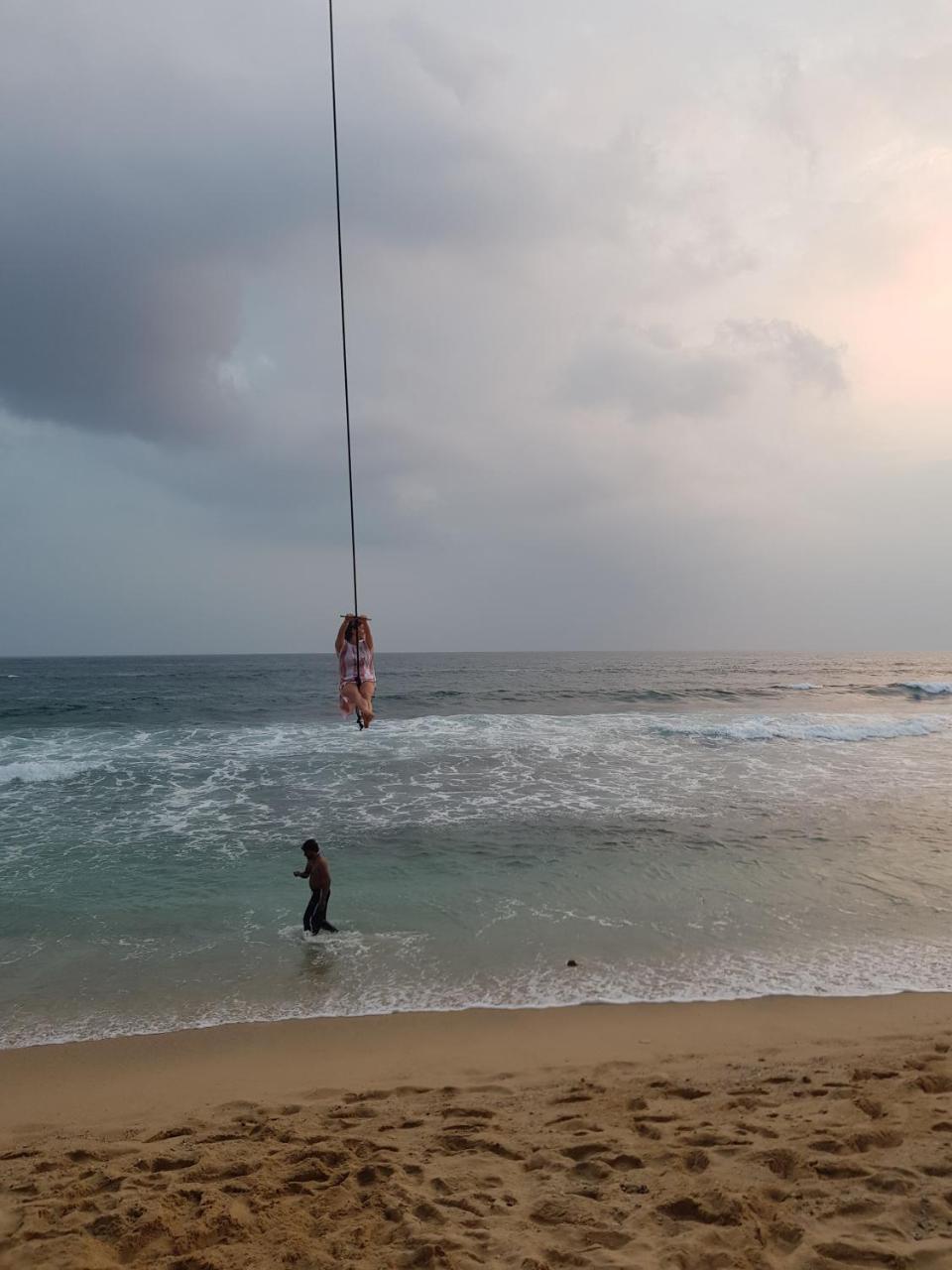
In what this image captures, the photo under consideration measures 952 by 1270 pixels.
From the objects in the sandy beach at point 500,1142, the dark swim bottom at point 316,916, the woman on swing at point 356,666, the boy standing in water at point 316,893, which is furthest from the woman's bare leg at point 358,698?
the dark swim bottom at point 316,916

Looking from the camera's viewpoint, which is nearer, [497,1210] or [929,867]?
[497,1210]

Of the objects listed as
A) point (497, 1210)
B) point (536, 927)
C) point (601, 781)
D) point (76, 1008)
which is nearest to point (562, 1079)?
point (497, 1210)

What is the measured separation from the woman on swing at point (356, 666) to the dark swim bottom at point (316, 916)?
3549mm

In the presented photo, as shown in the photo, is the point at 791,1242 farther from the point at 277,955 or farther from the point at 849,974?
the point at 277,955

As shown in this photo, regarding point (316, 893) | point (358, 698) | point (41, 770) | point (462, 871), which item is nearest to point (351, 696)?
point (358, 698)

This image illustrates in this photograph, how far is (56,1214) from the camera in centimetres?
424

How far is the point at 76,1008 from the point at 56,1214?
12.7ft

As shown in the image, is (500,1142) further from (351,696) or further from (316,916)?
(316,916)

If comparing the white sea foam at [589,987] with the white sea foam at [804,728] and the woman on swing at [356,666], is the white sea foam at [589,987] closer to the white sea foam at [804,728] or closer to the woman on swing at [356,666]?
the woman on swing at [356,666]

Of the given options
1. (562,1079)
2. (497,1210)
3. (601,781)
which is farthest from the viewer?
(601,781)

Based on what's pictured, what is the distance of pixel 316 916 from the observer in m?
9.44

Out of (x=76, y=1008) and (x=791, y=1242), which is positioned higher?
(x=791, y=1242)

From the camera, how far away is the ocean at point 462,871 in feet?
26.2

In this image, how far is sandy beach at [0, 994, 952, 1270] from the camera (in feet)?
12.5
